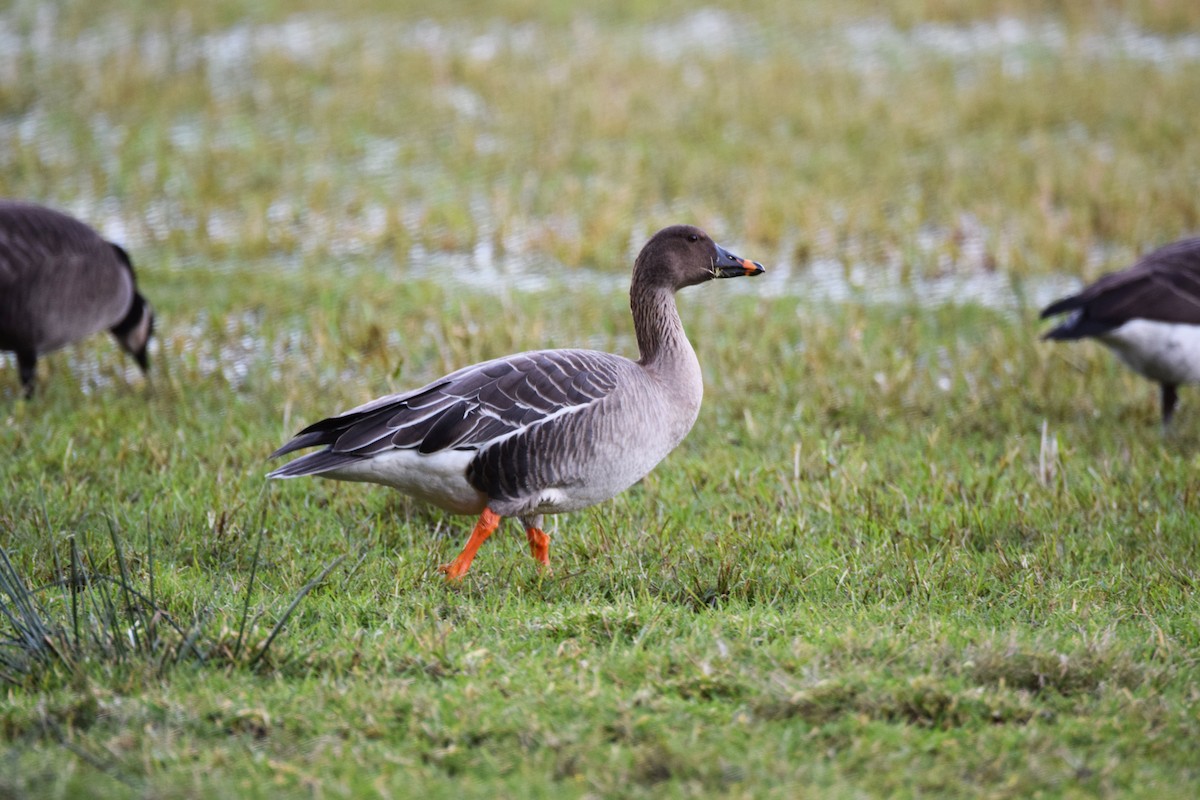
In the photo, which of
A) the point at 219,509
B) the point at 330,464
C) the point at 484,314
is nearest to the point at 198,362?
the point at 484,314

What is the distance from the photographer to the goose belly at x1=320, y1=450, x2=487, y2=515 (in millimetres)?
4812

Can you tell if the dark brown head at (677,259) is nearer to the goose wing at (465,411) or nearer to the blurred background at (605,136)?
the goose wing at (465,411)

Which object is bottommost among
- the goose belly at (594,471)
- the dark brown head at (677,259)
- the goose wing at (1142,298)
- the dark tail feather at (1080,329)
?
the goose belly at (594,471)

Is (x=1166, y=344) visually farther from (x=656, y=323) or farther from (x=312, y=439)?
(x=312, y=439)

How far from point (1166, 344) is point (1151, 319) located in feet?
0.51

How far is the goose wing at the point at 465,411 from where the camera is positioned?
481 centimetres

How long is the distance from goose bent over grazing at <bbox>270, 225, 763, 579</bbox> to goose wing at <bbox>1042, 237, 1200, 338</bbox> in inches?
120

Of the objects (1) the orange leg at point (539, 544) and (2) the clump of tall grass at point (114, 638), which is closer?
(2) the clump of tall grass at point (114, 638)

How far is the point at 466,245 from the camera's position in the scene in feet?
35.3

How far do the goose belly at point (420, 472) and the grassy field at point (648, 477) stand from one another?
0.33 meters

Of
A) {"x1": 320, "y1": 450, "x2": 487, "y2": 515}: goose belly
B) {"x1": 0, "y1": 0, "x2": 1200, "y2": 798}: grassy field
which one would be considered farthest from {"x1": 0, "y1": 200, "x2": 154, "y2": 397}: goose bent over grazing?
{"x1": 320, "y1": 450, "x2": 487, "y2": 515}: goose belly

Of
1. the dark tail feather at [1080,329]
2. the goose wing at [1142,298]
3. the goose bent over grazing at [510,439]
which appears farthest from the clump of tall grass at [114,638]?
the goose wing at [1142,298]

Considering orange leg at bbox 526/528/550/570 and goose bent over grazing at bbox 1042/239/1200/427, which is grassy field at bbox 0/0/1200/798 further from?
goose bent over grazing at bbox 1042/239/1200/427

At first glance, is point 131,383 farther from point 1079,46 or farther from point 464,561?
point 1079,46
